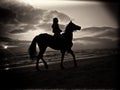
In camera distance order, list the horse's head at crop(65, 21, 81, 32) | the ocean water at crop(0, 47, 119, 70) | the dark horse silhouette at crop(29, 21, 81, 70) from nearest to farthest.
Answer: the dark horse silhouette at crop(29, 21, 81, 70) < the horse's head at crop(65, 21, 81, 32) < the ocean water at crop(0, 47, 119, 70)

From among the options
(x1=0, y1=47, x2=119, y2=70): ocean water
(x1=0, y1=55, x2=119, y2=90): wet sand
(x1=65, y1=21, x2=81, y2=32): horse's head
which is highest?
(x1=65, y1=21, x2=81, y2=32): horse's head

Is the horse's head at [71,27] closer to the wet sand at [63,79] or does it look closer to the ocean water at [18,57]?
the wet sand at [63,79]

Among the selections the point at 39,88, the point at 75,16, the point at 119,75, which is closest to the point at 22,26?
the point at 75,16

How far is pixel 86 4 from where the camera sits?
4.76 metres

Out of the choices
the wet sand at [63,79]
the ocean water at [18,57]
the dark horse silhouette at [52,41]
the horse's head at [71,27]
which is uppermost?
the horse's head at [71,27]

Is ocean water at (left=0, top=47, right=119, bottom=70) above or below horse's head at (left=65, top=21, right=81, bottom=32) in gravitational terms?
below

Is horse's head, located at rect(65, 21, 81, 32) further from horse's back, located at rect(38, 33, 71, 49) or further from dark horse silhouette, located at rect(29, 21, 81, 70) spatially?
horse's back, located at rect(38, 33, 71, 49)

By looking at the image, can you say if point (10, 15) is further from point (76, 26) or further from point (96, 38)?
point (96, 38)

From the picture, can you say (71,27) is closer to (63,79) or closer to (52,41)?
(52,41)

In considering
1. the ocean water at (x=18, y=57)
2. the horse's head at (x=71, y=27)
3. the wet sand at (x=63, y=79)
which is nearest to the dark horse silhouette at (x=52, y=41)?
the horse's head at (x=71, y=27)

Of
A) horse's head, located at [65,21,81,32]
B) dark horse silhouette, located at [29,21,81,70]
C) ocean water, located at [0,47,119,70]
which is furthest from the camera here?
ocean water, located at [0,47,119,70]

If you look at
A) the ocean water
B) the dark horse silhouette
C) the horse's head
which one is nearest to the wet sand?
the dark horse silhouette

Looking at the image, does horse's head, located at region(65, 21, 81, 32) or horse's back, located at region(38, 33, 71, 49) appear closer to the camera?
horse's back, located at region(38, 33, 71, 49)

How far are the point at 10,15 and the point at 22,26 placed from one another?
0.28m
